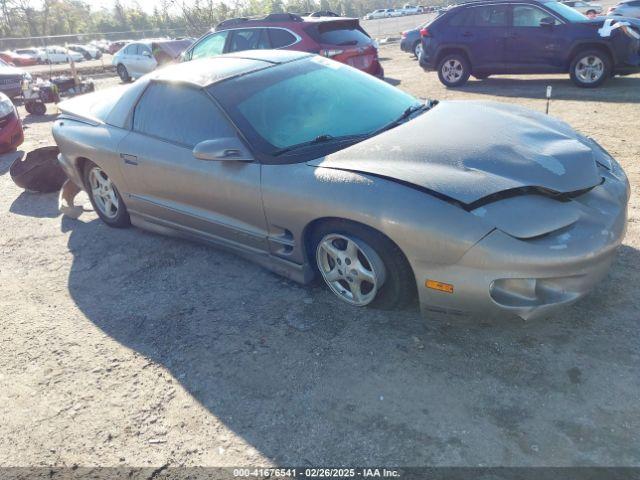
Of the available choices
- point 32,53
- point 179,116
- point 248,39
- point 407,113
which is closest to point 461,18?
point 248,39

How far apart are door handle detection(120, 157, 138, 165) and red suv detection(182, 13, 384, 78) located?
18.7 feet

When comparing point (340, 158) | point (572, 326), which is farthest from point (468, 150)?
point (572, 326)

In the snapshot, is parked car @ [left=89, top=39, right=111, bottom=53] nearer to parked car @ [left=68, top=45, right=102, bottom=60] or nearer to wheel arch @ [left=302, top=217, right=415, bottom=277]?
parked car @ [left=68, top=45, right=102, bottom=60]

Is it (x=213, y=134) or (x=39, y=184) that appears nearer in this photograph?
(x=213, y=134)

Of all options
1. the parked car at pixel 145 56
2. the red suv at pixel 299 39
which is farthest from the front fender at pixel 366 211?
the parked car at pixel 145 56

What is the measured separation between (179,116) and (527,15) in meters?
8.02

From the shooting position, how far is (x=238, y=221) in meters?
3.51

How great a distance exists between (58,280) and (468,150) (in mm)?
3297

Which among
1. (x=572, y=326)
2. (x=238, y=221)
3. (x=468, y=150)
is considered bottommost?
(x=572, y=326)

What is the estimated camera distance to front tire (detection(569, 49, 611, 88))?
874 cm

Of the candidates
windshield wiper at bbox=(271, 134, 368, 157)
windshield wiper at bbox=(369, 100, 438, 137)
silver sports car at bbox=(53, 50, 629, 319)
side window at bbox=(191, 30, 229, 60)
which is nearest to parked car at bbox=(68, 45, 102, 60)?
side window at bbox=(191, 30, 229, 60)

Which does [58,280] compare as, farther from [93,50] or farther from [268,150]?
[93,50]

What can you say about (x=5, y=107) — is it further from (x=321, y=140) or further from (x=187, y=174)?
(x=321, y=140)

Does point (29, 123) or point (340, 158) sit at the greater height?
point (340, 158)
